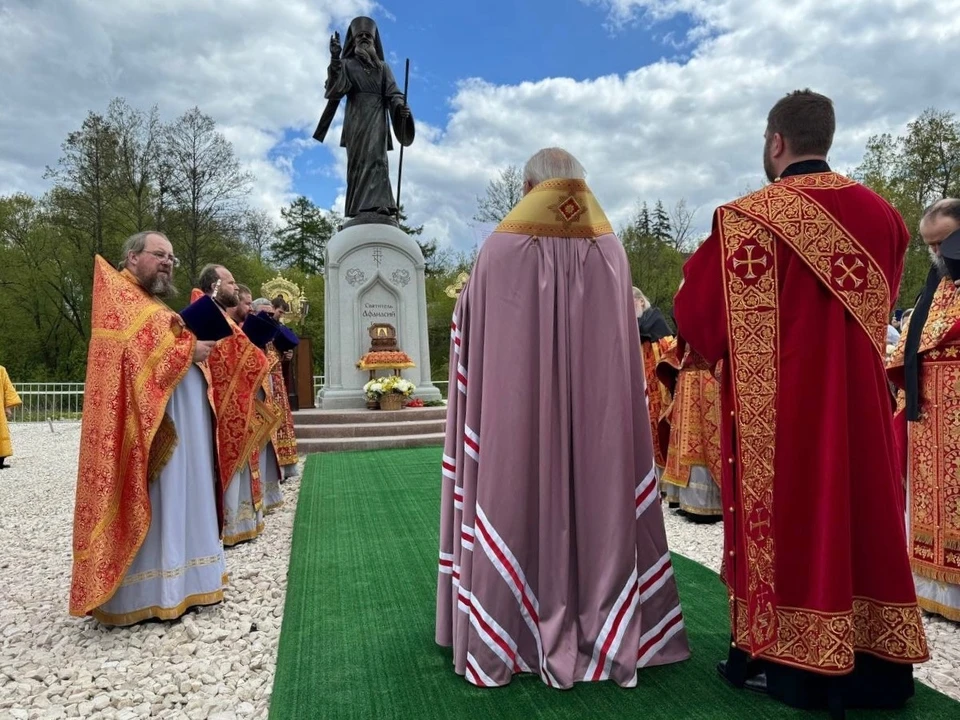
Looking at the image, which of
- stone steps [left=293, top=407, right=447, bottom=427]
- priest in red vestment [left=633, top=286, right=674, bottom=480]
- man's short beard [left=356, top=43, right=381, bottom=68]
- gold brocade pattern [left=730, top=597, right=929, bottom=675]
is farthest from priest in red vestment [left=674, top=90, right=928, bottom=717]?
man's short beard [left=356, top=43, right=381, bottom=68]

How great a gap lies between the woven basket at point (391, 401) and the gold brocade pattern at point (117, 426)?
29.0 ft

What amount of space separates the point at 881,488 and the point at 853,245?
0.88m

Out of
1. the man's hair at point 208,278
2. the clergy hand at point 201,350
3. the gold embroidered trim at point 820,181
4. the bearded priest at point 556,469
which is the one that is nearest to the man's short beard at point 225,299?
the man's hair at point 208,278

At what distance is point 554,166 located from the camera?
9.20ft

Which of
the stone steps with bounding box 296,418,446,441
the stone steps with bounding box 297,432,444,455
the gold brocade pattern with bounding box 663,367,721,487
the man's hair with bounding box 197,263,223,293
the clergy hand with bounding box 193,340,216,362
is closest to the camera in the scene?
the clergy hand with bounding box 193,340,216,362

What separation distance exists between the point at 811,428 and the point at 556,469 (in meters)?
0.98

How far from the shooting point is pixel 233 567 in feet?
15.6

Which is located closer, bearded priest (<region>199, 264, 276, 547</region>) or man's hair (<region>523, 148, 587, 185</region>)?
man's hair (<region>523, 148, 587, 185</region>)

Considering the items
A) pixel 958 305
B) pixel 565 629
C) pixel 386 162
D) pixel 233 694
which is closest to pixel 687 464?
pixel 958 305

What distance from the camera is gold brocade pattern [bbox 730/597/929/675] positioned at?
7.22 ft

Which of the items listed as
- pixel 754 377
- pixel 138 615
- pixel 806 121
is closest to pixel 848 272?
pixel 754 377

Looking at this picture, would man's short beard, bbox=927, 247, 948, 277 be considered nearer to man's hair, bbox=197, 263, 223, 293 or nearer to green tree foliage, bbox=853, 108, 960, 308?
man's hair, bbox=197, 263, 223, 293

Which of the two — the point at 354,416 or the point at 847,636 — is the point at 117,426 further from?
the point at 354,416

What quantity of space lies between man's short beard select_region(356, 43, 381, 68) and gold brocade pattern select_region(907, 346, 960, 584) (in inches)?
537
